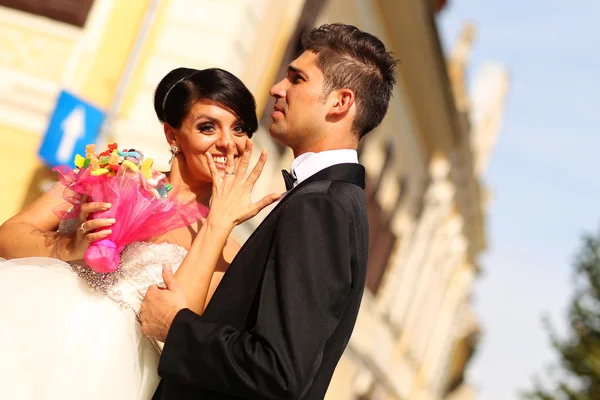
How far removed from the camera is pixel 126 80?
10852mm

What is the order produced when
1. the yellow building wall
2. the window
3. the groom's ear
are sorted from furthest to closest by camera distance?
1. the window
2. the yellow building wall
3. the groom's ear

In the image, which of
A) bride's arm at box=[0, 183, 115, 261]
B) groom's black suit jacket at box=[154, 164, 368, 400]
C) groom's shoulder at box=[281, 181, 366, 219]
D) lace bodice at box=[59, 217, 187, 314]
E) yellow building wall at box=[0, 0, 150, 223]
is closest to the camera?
groom's black suit jacket at box=[154, 164, 368, 400]

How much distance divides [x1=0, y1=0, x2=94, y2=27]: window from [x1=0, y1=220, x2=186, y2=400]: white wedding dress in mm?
7903

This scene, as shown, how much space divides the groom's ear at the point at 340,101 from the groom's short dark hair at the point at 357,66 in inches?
0.7

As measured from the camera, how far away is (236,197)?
3559 millimetres

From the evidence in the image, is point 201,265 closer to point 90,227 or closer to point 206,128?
point 90,227

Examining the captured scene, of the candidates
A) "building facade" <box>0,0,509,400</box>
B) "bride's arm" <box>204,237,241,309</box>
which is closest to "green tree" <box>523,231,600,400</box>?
"building facade" <box>0,0,509,400</box>

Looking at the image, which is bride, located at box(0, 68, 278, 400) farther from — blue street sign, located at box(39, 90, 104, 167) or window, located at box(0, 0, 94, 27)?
window, located at box(0, 0, 94, 27)

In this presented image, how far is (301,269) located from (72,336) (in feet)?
2.82

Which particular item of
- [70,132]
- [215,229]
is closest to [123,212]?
[215,229]

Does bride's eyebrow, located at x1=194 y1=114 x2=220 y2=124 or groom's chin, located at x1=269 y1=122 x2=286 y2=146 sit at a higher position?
groom's chin, located at x1=269 y1=122 x2=286 y2=146

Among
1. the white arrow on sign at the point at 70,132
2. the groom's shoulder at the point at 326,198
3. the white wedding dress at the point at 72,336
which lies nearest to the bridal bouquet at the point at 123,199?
the white wedding dress at the point at 72,336

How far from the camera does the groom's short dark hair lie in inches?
139

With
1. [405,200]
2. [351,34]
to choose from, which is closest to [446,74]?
[405,200]
